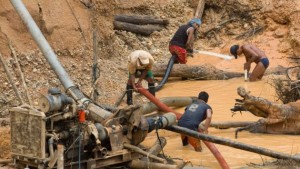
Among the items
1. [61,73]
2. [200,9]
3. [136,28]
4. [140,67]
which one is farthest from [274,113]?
[200,9]

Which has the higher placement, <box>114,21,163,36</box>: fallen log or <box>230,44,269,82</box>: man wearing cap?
<box>114,21,163,36</box>: fallen log

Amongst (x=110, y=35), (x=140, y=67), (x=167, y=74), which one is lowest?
(x=167, y=74)

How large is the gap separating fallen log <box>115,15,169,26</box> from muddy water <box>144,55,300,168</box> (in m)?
3.36

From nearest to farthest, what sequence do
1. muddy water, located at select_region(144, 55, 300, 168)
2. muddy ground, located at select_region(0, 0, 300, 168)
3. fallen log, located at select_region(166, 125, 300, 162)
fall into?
fallen log, located at select_region(166, 125, 300, 162) < muddy water, located at select_region(144, 55, 300, 168) < muddy ground, located at select_region(0, 0, 300, 168)

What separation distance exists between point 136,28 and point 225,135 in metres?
8.85

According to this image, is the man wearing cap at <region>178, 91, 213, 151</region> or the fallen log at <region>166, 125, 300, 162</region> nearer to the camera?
the fallen log at <region>166, 125, 300, 162</region>

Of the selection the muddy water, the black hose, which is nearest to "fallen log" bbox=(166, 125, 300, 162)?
the muddy water

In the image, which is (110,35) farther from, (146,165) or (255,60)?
(146,165)

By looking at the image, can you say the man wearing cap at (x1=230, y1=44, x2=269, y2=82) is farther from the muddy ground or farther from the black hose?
the muddy ground

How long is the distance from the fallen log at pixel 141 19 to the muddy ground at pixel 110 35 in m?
0.21

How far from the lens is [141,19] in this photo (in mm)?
22203

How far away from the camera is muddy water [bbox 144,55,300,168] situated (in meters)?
12.1

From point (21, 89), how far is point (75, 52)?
90.9 inches

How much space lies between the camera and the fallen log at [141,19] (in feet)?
71.8
